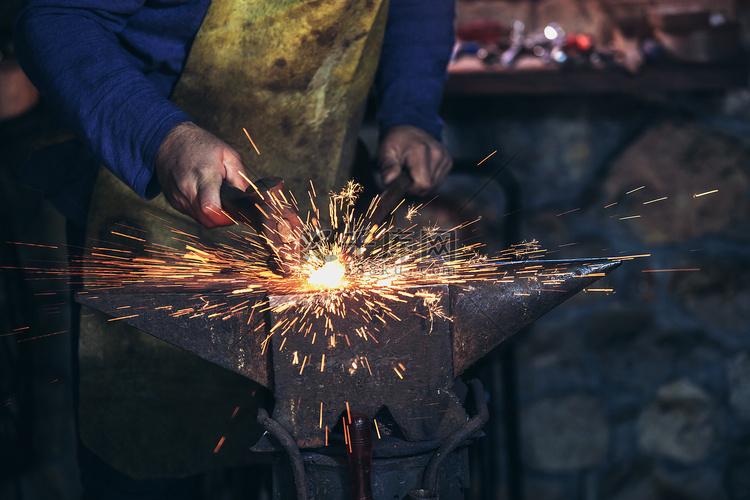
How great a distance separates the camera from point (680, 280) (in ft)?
6.29

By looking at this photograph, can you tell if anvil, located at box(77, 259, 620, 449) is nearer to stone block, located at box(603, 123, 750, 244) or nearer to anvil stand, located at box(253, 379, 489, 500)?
anvil stand, located at box(253, 379, 489, 500)

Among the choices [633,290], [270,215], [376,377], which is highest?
[633,290]

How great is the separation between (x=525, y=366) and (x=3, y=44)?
1817 mm

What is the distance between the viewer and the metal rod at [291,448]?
0.87m

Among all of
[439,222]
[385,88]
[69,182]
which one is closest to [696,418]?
[439,222]

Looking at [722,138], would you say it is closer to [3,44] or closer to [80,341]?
[80,341]

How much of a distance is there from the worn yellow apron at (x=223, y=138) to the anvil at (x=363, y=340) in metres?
0.29

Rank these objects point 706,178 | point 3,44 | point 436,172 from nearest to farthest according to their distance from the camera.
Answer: point 436,172
point 3,44
point 706,178

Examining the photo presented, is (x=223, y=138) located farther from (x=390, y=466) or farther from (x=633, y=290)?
(x=633, y=290)

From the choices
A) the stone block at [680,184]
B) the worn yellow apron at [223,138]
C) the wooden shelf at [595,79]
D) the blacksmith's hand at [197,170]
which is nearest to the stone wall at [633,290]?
the stone block at [680,184]

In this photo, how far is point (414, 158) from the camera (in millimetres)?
1350

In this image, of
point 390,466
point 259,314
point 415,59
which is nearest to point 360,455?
point 390,466

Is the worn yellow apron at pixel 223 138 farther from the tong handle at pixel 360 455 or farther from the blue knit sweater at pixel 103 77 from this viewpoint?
the tong handle at pixel 360 455

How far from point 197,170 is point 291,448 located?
432mm
